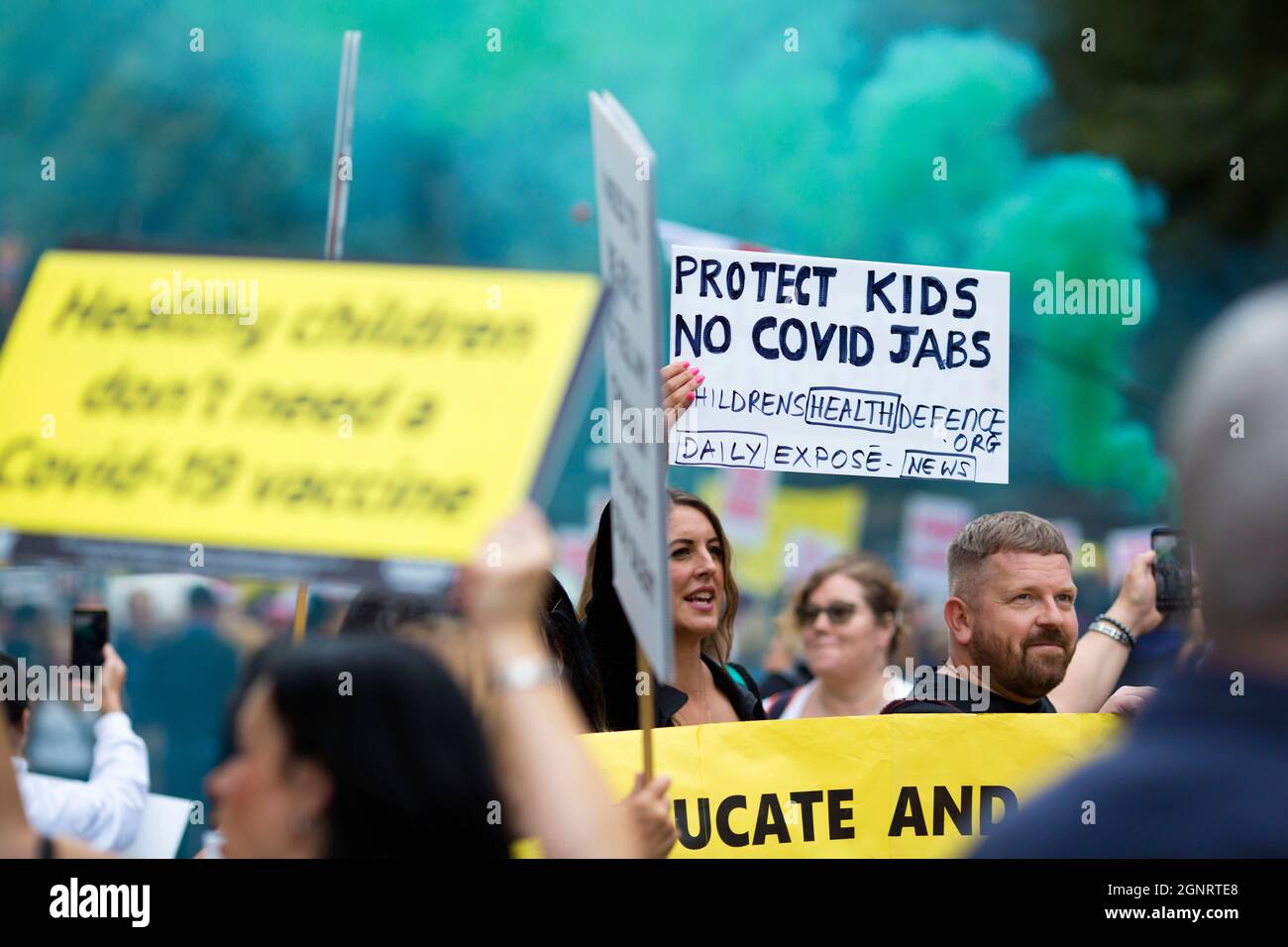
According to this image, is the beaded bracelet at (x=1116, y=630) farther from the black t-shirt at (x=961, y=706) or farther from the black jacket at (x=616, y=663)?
the black jacket at (x=616, y=663)

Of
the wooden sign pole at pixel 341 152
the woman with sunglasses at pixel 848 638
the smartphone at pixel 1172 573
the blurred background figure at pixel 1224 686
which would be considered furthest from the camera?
the woman with sunglasses at pixel 848 638

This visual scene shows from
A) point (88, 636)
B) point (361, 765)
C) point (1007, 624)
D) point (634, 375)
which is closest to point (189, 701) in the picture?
point (88, 636)

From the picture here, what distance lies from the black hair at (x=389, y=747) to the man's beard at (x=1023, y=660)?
1820mm

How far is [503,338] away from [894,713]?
168 cm

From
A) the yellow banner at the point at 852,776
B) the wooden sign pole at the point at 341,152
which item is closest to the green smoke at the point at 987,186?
the yellow banner at the point at 852,776

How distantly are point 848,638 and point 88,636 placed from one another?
2.30 m

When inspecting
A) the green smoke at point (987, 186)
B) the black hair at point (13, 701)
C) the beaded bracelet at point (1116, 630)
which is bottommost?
the black hair at point (13, 701)

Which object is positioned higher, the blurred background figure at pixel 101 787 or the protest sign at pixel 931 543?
the protest sign at pixel 931 543

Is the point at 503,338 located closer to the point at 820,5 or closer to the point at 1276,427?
the point at 1276,427

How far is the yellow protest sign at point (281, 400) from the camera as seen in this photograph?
5.75ft

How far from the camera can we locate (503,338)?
1791mm

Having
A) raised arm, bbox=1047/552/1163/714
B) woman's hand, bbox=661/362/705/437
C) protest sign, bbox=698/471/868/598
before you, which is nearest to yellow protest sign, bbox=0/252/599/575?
woman's hand, bbox=661/362/705/437

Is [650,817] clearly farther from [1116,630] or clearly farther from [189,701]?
[189,701]

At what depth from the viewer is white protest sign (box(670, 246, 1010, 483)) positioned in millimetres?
3719
